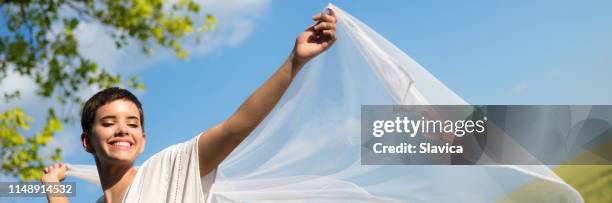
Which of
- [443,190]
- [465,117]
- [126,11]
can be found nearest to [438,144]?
[465,117]

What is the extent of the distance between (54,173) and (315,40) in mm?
1491

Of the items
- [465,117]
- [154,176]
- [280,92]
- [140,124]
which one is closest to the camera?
[280,92]

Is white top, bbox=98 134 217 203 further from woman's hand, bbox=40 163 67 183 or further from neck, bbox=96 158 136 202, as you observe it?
woman's hand, bbox=40 163 67 183

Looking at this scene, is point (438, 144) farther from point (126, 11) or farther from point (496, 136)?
point (126, 11)

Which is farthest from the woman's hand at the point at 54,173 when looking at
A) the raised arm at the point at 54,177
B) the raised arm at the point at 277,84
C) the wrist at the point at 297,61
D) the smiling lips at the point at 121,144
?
the wrist at the point at 297,61

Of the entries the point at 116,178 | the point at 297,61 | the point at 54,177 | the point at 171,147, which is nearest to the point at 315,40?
the point at 297,61

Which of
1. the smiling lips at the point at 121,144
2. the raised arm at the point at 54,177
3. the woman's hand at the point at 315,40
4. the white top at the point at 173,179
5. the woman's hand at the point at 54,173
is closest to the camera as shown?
the woman's hand at the point at 315,40

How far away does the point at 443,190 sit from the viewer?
271cm

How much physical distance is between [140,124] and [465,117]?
61.7 inches

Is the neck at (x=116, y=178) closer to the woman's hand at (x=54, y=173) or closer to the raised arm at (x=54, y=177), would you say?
the raised arm at (x=54, y=177)

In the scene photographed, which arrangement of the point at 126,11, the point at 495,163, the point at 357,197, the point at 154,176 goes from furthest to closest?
the point at 126,11, the point at 495,163, the point at 357,197, the point at 154,176

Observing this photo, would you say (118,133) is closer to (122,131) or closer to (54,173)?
(122,131)

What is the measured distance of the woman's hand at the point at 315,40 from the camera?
171cm

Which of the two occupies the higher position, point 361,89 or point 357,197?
point 361,89
